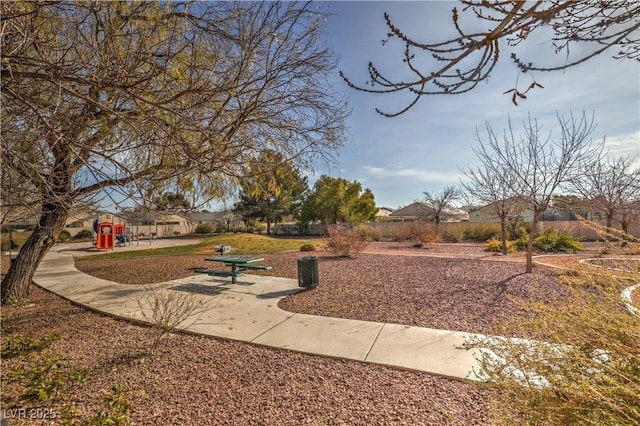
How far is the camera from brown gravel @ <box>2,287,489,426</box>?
110 inches

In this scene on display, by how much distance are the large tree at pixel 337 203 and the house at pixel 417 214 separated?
5.50 meters

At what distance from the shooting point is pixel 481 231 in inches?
907

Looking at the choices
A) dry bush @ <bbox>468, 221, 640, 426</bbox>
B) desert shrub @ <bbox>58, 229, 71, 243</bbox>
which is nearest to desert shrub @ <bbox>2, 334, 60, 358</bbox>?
dry bush @ <bbox>468, 221, 640, 426</bbox>

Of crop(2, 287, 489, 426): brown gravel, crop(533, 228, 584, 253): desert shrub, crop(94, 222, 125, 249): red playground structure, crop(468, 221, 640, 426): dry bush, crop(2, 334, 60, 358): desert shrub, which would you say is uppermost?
crop(94, 222, 125, 249): red playground structure

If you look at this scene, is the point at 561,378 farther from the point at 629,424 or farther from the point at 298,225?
the point at 298,225

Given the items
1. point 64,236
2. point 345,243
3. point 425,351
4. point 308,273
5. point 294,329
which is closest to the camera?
point 425,351

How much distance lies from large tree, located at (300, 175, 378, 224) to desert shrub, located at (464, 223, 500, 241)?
1234 cm

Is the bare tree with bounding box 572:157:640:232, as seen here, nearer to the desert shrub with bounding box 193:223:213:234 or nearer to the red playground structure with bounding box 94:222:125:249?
the red playground structure with bounding box 94:222:125:249

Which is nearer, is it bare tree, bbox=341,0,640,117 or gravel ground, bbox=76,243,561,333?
bare tree, bbox=341,0,640,117

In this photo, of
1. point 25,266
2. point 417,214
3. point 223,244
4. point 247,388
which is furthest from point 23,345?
point 417,214

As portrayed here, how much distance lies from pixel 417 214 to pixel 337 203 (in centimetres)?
1123

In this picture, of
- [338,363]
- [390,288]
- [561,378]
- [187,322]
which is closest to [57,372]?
[187,322]

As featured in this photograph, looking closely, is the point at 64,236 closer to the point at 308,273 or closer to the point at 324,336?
the point at 308,273

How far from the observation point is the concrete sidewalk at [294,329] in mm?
3852
